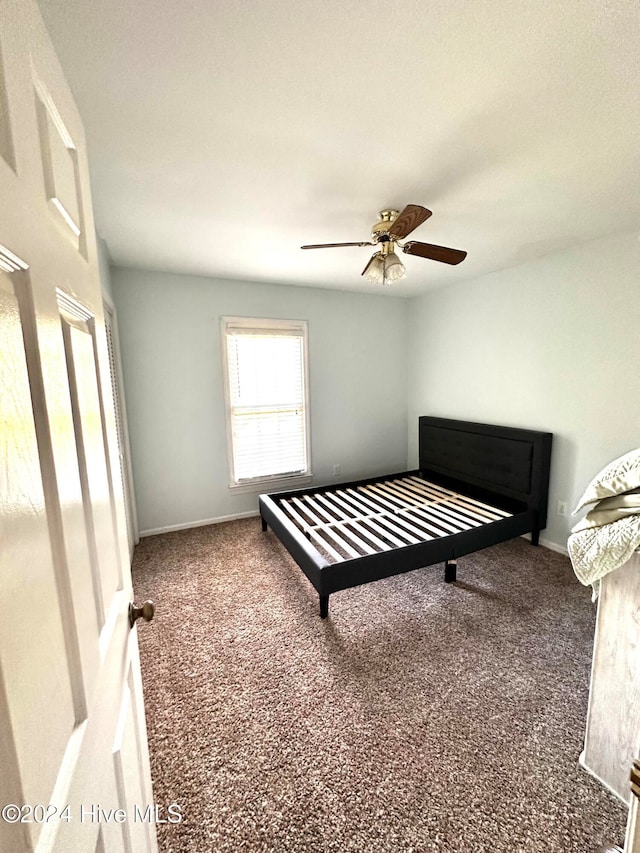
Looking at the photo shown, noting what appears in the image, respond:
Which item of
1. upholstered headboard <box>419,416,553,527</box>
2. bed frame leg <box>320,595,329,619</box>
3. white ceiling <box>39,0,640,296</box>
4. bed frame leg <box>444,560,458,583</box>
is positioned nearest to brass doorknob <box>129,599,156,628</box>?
bed frame leg <box>320,595,329,619</box>

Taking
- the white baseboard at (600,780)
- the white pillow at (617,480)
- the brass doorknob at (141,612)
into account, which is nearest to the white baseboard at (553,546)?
the white baseboard at (600,780)

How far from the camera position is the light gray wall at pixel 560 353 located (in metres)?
2.41

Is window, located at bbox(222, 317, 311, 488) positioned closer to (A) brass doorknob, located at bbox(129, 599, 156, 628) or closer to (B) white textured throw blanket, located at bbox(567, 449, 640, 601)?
(A) brass doorknob, located at bbox(129, 599, 156, 628)

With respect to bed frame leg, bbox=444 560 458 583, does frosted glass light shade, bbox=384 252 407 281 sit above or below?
above

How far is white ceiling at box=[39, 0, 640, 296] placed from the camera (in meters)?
0.96

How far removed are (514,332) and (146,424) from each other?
3.43 m

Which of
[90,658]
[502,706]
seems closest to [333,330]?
[502,706]

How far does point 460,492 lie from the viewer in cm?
342

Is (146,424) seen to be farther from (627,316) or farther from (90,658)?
(627,316)

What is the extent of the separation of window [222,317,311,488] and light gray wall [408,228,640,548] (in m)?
1.65

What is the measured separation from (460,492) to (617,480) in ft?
7.28

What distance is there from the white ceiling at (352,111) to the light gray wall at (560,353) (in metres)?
0.43

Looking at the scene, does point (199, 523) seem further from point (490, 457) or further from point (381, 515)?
point (490, 457)

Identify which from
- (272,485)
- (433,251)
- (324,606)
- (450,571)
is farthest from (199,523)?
(433,251)
